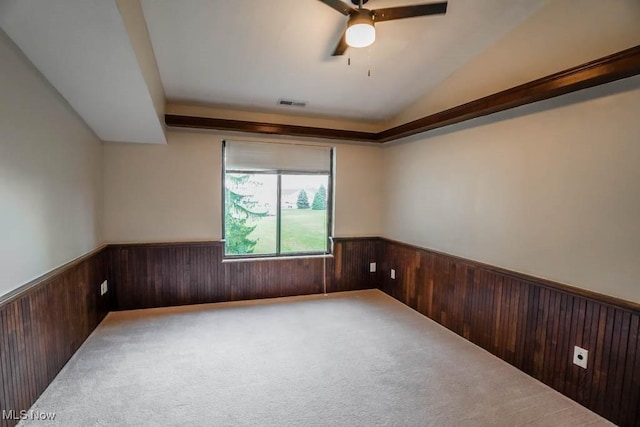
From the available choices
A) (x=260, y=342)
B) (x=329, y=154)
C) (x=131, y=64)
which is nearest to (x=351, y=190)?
(x=329, y=154)

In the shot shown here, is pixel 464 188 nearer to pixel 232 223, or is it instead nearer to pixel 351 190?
pixel 351 190

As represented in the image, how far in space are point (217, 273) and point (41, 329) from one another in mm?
1933

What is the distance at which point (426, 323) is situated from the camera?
3396 mm

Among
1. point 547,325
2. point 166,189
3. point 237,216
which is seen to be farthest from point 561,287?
point 166,189

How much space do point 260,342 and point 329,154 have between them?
264 cm

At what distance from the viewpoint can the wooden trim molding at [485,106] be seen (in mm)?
1848

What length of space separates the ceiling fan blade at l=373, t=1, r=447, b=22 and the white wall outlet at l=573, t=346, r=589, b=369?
Result: 2.49m

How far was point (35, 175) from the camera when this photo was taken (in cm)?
209

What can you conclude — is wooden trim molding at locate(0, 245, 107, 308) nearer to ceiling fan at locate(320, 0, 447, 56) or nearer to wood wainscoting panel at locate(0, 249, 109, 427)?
wood wainscoting panel at locate(0, 249, 109, 427)

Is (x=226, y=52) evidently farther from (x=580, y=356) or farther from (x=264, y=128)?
(x=580, y=356)

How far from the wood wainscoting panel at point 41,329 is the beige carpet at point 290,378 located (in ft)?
0.39

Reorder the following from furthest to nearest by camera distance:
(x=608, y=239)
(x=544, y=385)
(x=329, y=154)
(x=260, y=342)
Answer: (x=329, y=154), (x=260, y=342), (x=544, y=385), (x=608, y=239)

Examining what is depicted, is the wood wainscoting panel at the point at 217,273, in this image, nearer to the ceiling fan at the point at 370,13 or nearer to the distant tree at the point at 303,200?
the distant tree at the point at 303,200

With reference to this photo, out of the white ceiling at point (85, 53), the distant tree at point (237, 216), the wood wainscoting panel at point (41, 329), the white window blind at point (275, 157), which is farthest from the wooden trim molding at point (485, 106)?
the wood wainscoting panel at point (41, 329)
